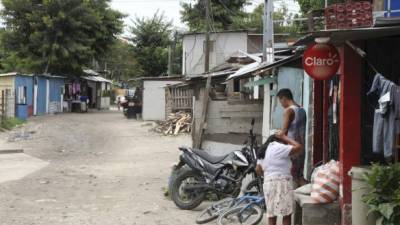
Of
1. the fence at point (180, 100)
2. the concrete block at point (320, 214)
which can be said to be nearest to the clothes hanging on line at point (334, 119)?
the concrete block at point (320, 214)

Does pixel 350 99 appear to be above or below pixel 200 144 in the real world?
above

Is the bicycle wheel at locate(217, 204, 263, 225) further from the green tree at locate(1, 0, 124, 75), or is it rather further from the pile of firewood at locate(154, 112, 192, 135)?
the green tree at locate(1, 0, 124, 75)

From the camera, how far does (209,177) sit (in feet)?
34.0

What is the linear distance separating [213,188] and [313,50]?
3.63 meters

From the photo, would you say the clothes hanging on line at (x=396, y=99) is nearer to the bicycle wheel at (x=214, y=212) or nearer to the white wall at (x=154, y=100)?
the bicycle wheel at (x=214, y=212)

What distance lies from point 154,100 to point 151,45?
15.6 meters

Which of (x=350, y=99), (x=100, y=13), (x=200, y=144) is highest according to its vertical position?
(x=100, y=13)

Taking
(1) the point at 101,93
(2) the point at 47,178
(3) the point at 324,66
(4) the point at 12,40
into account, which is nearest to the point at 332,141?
(3) the point at 324,66

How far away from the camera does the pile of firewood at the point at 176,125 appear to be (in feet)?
89.4

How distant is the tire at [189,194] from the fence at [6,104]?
20008 mm

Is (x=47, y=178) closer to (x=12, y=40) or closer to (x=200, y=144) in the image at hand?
(x=200, y=144)

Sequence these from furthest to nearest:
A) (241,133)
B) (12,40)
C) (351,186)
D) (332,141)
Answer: (12,40), (241,133), (332,141), (351,186)

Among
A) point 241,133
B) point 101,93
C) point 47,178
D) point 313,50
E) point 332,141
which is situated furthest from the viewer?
point 101,93

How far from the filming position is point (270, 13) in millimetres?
14914
